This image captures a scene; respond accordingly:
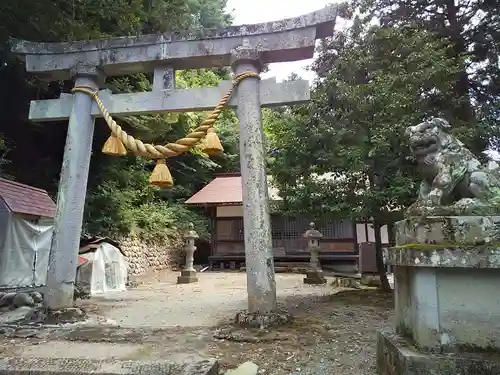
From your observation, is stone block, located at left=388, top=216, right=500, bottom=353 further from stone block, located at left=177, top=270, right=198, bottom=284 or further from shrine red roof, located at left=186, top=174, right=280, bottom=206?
shrine red roof, located at left=186, top=174, right=280, bottom=206

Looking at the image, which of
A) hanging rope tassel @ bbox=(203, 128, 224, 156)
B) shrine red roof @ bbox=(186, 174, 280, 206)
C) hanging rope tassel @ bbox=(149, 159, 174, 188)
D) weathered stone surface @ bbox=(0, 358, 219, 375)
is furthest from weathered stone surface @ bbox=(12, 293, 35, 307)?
shrine red roof @ bbox=(186, 174, 280, 206)

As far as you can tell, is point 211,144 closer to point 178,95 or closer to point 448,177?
point 178,95

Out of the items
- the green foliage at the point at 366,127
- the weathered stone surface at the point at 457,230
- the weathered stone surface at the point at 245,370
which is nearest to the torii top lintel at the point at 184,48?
the green foliage at the point at 366,127

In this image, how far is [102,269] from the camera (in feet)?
33.6

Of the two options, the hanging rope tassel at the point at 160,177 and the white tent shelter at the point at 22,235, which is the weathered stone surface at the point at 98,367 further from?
the white tent shelter at the point at 22,235

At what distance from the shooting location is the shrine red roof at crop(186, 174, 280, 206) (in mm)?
16625

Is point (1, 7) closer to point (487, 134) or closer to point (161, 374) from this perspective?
point (161, 374)

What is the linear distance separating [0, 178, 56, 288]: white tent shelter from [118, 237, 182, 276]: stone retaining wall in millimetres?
4144

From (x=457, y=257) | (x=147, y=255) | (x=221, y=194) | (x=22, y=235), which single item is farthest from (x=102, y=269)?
(x=457, y=257)

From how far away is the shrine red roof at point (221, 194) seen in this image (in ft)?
54.5

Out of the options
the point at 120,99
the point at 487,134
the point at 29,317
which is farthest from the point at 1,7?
the point at 487,134

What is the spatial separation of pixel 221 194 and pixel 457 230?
1490cm

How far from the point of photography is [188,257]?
13.4 meters

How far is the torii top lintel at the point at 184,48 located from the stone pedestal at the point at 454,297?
3.97 metres
